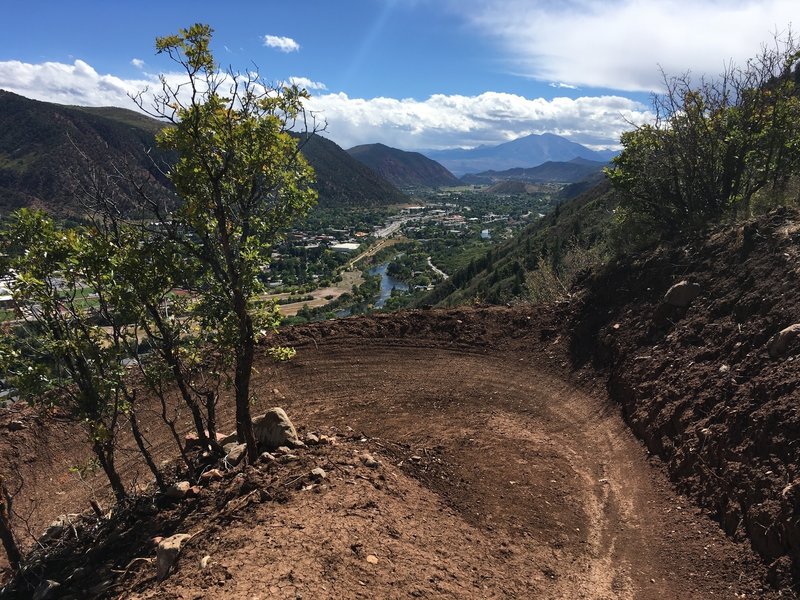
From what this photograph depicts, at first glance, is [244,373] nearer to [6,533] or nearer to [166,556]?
[166,556]

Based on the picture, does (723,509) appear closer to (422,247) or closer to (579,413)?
(579,413)

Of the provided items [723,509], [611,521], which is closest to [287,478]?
[611,521]

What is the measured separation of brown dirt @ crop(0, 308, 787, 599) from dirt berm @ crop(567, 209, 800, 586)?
0.53 meters

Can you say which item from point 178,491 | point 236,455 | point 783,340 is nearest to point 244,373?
point 236,455

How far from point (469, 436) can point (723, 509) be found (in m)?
5.17

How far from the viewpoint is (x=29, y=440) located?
12453 mm

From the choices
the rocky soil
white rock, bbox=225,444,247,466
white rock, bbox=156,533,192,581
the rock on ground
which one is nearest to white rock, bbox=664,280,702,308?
the rocky soil

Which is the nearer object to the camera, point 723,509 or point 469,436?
point 723,509

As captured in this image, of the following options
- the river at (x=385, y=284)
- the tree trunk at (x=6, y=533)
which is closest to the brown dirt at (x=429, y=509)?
the tree trunk at (x=6, y=533)

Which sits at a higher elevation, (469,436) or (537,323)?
(537,323)

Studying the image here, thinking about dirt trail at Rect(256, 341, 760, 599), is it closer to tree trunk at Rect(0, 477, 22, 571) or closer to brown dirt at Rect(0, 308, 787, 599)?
brown dirt at Rect(0, 308, 787, 599)

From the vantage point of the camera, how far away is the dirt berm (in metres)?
7.50

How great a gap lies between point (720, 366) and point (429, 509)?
712cm

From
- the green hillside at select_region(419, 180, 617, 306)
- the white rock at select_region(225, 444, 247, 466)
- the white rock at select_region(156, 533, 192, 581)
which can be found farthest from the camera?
the green hillside at select_region(419, 180, 617, 306)
